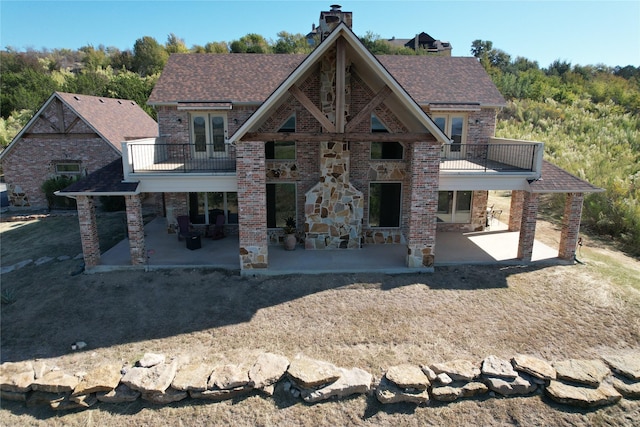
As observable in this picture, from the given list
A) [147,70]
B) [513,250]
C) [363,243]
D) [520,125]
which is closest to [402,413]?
[363,243]

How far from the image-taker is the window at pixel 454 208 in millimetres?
17047

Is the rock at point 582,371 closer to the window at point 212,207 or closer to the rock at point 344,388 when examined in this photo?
the rock at point 344,388

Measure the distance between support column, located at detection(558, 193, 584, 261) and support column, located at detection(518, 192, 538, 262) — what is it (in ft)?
3.67

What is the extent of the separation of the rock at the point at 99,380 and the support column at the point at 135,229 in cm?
554

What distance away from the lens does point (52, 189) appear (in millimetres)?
21344

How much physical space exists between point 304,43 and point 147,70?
27.4m

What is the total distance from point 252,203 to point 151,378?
5.83 meters

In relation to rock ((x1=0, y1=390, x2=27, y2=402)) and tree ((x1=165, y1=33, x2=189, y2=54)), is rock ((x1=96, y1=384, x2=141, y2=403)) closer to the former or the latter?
rock ((x1=0, y1=390, x2=27, y2=402))

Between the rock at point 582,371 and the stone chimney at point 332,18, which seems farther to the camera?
the stone chimney at point 332,18

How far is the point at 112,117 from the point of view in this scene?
932 inches

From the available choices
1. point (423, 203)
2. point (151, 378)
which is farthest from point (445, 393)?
point (423, 203)

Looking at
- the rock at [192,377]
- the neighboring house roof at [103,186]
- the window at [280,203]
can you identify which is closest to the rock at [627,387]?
the rock at [192,377]

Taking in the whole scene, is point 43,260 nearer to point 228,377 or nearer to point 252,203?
point 252,203

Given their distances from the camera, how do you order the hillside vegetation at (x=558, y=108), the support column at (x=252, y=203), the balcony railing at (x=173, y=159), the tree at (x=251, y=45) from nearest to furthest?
1. the support column at (x=252, y=203)
2. the balcony railing at (x=173, y=159)
3. the hillside vegetation at (x=558, y=108)
4. the tree at (x=251, y=45)
